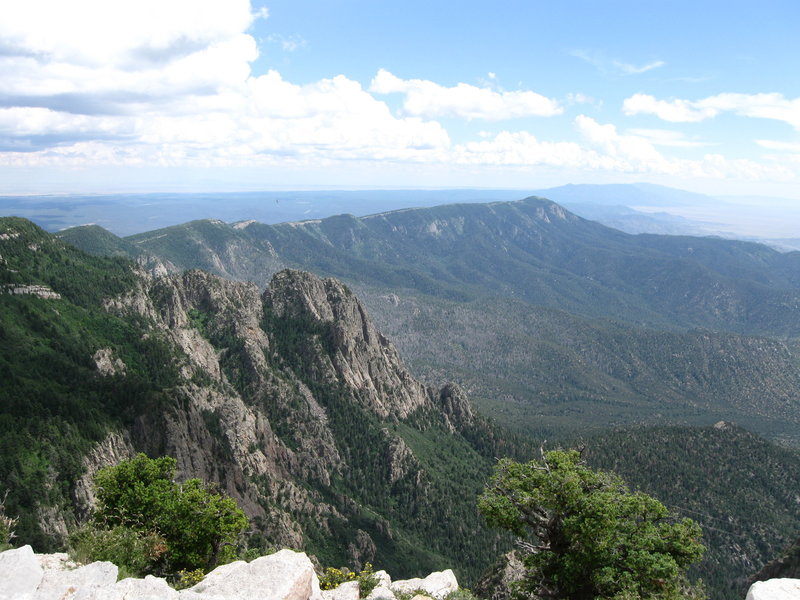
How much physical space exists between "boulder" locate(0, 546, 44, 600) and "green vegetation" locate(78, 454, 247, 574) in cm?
1456

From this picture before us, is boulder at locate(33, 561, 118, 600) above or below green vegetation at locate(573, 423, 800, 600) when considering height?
above

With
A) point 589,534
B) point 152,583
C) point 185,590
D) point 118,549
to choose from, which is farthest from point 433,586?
point 118,549

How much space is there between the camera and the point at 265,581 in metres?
27.5

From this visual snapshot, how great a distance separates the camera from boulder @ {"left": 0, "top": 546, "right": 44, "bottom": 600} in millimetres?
22617

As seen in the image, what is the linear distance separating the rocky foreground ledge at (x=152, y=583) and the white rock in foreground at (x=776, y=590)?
19.8 m

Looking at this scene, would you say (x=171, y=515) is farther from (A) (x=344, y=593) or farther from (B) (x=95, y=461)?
(B) (x=95, y=461)

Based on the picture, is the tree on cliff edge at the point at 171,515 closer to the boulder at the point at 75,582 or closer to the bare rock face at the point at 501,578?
the boulder at the point at 75,582

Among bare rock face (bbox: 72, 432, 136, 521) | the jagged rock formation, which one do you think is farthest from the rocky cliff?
the jagged rock formation

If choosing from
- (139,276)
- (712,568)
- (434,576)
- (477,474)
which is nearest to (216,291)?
(139,276)

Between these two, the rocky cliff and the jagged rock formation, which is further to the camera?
the jagged rock formation

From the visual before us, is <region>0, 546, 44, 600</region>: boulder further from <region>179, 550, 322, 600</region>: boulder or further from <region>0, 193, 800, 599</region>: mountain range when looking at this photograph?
<region>0, 193, 800, 599</region>: mountain range

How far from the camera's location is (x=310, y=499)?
395 feet

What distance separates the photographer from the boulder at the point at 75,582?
22688mm

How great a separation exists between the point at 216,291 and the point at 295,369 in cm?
3457
